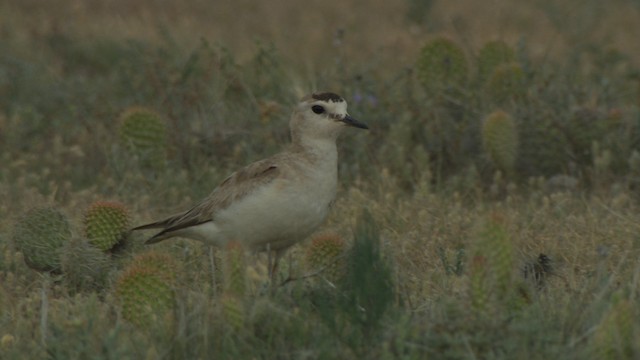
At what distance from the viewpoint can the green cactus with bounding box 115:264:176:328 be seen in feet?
16.7

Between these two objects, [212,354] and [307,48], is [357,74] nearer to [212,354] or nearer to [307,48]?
[307,48]

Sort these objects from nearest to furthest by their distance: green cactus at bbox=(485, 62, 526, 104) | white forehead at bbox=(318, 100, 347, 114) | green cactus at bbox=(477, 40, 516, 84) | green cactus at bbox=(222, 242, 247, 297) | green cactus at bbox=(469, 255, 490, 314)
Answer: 1. green cactus at bbox=(469, 255, 490, 314)
2. green cactus at bbox=(222, 242, 247, 297)
3. white forehead at bbox=(318, 100, 347, 114)
4. green cactus at bbox=(485, 62, 526, 104)
5. green cactus at bbox=(477, 40, 516, 84)

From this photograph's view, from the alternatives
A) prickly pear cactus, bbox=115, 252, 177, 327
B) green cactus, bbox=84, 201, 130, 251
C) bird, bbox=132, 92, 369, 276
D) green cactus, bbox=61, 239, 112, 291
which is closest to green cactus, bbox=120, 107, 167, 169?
bird, bbox=132, 92, 369, 276

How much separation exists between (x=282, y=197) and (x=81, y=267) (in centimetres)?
105

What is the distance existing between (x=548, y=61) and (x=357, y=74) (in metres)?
1.96

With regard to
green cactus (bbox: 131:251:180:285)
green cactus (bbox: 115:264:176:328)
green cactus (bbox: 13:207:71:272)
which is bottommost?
green cactus (bbox: 115:264:176:328)

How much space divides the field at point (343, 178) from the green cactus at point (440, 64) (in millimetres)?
16

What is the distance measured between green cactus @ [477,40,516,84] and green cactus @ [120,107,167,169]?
2428mm

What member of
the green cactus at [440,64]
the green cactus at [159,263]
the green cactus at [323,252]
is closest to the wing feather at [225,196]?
the green cactus at [323,252]

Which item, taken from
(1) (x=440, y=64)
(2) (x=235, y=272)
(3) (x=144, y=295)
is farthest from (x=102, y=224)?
(1) (x=440, y=64)

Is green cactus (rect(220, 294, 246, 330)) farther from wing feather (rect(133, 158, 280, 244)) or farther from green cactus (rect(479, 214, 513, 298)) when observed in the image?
wing feather (rect(133, 158, 280, 244))

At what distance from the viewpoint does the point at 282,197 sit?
20.1 feet

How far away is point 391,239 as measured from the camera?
7.01 metres

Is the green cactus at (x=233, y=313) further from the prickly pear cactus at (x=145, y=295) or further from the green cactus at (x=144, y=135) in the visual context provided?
the green cactus at (x=144, y=135)
